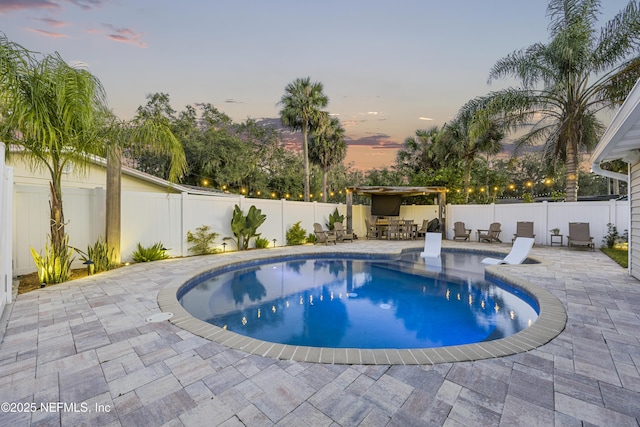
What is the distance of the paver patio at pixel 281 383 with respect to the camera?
187cm

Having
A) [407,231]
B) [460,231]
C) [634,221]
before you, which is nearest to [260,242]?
[407,231]

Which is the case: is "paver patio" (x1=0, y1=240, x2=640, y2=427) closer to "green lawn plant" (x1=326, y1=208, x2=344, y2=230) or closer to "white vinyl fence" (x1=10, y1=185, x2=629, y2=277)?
"white vinyl fence" (x1=10, y1=185, x2=629, y2=277)

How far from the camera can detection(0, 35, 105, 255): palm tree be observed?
436 centimetres

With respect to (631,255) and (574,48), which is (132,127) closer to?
(631,255)

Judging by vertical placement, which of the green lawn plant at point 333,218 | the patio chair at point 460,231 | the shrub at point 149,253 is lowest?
the shrub at point 149,253

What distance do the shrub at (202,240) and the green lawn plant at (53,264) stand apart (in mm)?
3441

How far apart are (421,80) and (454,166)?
7.05 meters

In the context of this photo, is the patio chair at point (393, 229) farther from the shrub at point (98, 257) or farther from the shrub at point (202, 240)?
the shrub at point (98, 257)

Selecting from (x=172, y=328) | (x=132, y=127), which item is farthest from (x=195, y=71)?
(x=172, y=328)

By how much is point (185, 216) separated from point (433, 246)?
859 centimetres

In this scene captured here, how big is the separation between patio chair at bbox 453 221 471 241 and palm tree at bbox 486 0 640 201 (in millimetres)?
4060

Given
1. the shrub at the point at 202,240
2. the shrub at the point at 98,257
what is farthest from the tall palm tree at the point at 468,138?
the shrub at the point at 98,257

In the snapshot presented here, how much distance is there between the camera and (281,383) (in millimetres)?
2250

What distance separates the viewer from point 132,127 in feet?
19.9
